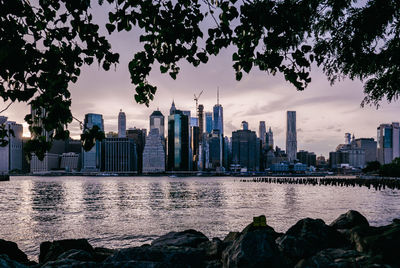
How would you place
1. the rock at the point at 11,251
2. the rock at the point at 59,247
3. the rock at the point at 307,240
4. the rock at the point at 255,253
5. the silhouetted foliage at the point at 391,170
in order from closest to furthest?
the rock at the point at 255,253 → the rock at the point at 307,240 → the rock at the point at 59,247 → the rock at the point at 11,251 → the silhouetted foliage at the point at 391,170

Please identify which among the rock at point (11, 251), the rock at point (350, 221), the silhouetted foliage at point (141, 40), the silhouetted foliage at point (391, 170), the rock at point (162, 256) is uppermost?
the silhouetted foliage at point (141, 40)

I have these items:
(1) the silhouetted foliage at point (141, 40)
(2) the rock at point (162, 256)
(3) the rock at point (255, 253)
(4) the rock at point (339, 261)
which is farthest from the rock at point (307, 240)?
(1) the silhouetted foliage at point (141, 40)

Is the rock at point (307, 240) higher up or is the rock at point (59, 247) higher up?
the rock at point (307, 240)

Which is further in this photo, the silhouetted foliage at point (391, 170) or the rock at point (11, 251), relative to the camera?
the silhouetted foliage at point (391, 170)

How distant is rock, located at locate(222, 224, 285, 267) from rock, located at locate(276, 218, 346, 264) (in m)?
2.04

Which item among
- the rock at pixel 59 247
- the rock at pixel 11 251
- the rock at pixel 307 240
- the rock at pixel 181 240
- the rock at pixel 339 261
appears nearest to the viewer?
the rock at pixel 339 261

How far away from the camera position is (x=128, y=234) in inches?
979

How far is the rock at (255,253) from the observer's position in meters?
7.99

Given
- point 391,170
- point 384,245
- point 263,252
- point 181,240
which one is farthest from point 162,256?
point 391,170

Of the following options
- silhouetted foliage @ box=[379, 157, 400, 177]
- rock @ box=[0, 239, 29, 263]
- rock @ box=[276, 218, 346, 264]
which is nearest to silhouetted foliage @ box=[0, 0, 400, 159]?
rock @ box=[276, 218, 346, 264]

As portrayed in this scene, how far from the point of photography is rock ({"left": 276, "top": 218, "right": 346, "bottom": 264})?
1015 centimetres

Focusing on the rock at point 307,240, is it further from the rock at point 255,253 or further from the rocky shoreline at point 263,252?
the rock at point 255,253

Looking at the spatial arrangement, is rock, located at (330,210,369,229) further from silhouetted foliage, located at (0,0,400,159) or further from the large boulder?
silhouetted foliage, located at (0,0,400,159)

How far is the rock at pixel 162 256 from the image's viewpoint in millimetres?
8055
